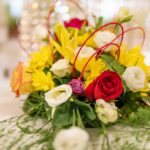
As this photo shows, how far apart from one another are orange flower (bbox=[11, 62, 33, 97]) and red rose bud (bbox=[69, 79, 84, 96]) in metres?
0.15

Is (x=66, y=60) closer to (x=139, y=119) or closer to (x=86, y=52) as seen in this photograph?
(x=86, y=52)

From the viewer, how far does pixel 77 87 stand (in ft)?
2.41

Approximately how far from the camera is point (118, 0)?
1.40 m

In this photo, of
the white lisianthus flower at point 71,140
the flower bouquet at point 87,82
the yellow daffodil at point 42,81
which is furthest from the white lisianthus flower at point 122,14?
the white lisianthus flower at point 71,140

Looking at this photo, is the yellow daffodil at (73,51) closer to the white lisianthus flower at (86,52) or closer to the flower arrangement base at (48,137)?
the white lisianthus flower at (86,52)

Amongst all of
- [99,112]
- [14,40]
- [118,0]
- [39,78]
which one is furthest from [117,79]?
[14,40]

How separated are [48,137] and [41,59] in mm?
258

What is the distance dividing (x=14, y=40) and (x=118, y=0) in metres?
1.85

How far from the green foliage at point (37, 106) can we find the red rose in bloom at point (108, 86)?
11 cm

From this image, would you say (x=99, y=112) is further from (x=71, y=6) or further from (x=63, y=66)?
(x=71, y=6)

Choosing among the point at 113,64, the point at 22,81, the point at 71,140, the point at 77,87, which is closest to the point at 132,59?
the point at 113,64

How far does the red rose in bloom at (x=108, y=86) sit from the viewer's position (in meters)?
0.72

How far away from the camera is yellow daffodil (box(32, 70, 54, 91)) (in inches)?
31.2

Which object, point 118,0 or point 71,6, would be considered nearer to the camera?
point 71,6
